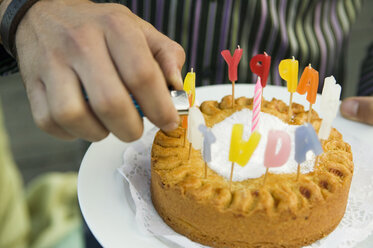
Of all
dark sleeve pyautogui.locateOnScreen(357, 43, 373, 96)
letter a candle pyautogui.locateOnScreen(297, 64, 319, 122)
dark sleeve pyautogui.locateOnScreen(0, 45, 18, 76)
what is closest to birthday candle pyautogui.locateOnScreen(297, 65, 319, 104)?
letter a candle pyautogui.locateOnScreen(297, 64, 319, 122)

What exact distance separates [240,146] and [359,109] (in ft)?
2.24

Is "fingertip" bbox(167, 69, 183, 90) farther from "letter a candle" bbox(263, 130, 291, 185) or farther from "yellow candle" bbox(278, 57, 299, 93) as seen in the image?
"yellow candle" bbox(278, 57, 299, 93)

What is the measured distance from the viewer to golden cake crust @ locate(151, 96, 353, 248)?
3.97ft

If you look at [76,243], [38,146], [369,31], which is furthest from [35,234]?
[369,31]

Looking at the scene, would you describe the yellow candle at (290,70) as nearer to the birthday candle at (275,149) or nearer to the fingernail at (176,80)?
the birthday candle at (275,149)

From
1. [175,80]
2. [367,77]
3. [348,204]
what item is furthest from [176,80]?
[367,77]

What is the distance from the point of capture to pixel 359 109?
5.26 feet

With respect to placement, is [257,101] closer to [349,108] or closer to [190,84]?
[190,84]

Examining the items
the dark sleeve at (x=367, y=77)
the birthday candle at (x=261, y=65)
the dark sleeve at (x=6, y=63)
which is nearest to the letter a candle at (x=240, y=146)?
the birthday candle at (x=261, y=65)

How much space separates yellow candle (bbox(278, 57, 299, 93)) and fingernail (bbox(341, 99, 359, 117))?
0.33 m

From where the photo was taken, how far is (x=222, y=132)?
1.43 metres

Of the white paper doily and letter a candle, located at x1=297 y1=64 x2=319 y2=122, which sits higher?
letter a candle, located at x1=297 y1=64 x2=319 y2=122

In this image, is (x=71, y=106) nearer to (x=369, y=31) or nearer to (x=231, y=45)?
(x=231, y=45)

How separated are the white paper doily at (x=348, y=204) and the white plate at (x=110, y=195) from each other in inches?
1.1
